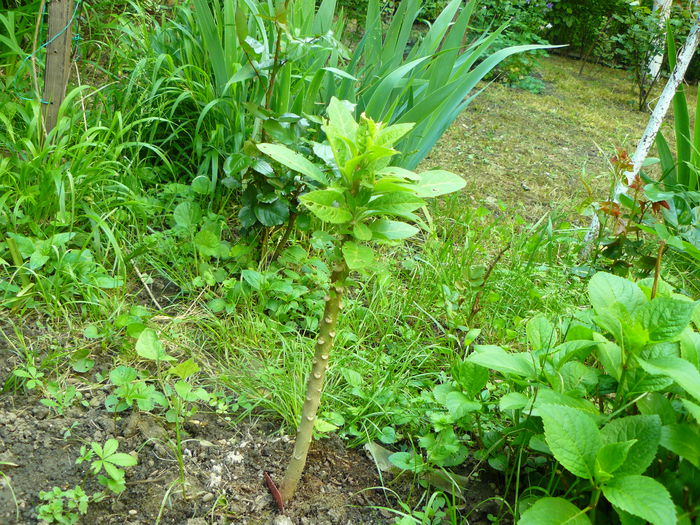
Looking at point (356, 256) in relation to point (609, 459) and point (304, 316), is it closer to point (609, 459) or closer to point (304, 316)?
point (609, 459)

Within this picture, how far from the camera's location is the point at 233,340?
187 cm

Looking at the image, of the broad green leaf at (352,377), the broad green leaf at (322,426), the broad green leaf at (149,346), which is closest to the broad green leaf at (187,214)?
the broad green leaf at (149,346)

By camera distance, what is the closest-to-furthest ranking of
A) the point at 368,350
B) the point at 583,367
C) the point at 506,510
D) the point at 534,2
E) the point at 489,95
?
the point at 583,367, the point at 506,510, the point at 368,350, the point at 489,95, the point at 534,2

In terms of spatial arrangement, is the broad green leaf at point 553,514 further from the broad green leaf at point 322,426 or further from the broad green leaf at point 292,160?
the broad green leaf at point 292,160

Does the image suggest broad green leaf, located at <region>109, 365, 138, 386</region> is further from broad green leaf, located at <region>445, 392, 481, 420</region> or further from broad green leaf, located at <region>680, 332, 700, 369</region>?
broad green leaf, located at <region>680, 332, 700, 369</region>

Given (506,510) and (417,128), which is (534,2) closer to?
(417,128)

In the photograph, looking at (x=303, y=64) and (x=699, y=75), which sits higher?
(x=699, y=75)

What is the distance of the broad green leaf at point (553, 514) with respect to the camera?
1097 mm

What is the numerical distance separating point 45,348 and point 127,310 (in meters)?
0.27

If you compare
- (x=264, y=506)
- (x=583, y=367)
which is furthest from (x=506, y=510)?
(x=264, y=506)

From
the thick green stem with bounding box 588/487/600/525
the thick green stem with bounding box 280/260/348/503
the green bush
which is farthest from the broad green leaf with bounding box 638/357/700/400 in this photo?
the green bush

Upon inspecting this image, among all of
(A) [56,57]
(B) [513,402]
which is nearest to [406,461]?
(B) [513,402]

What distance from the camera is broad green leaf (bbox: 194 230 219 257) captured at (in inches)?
80.7

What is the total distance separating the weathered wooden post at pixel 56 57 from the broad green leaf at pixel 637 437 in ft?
6.80
